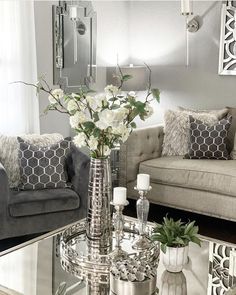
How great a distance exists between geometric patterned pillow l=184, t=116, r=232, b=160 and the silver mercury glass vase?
6.18 feet

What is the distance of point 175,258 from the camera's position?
2.02m

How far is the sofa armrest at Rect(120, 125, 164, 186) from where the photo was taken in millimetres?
4012

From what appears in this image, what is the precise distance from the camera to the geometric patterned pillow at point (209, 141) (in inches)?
155

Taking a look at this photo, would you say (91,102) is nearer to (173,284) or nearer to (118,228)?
(118,228)

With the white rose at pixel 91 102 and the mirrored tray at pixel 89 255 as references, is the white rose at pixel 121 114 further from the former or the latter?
the mirrored tray at pixel 89 255

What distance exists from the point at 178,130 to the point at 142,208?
6.34 feet

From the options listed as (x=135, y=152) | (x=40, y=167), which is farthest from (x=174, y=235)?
(x=135, y=152)

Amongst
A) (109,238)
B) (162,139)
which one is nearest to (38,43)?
(162,139)

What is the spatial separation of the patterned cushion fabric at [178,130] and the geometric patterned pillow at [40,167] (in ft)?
3.92

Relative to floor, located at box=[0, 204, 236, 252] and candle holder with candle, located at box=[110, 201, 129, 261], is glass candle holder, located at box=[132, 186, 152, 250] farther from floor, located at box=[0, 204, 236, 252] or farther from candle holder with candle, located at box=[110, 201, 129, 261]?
floor, located at box=[0, 204, 236, 252]

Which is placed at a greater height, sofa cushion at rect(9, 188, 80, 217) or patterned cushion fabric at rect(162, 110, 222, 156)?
patterned cushion fabric at rect(162, 110, 222, 156)

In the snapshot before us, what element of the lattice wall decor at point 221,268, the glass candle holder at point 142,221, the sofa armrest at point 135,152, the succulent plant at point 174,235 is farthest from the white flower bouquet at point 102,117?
the sofa armrest at point 135,152

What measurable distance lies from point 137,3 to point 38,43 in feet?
4.58

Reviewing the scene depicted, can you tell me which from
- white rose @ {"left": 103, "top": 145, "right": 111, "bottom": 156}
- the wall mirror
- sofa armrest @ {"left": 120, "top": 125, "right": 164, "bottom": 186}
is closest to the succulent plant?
white rose @ {"left": 103, "top": 145, "right": 111, "bottom": 156}
